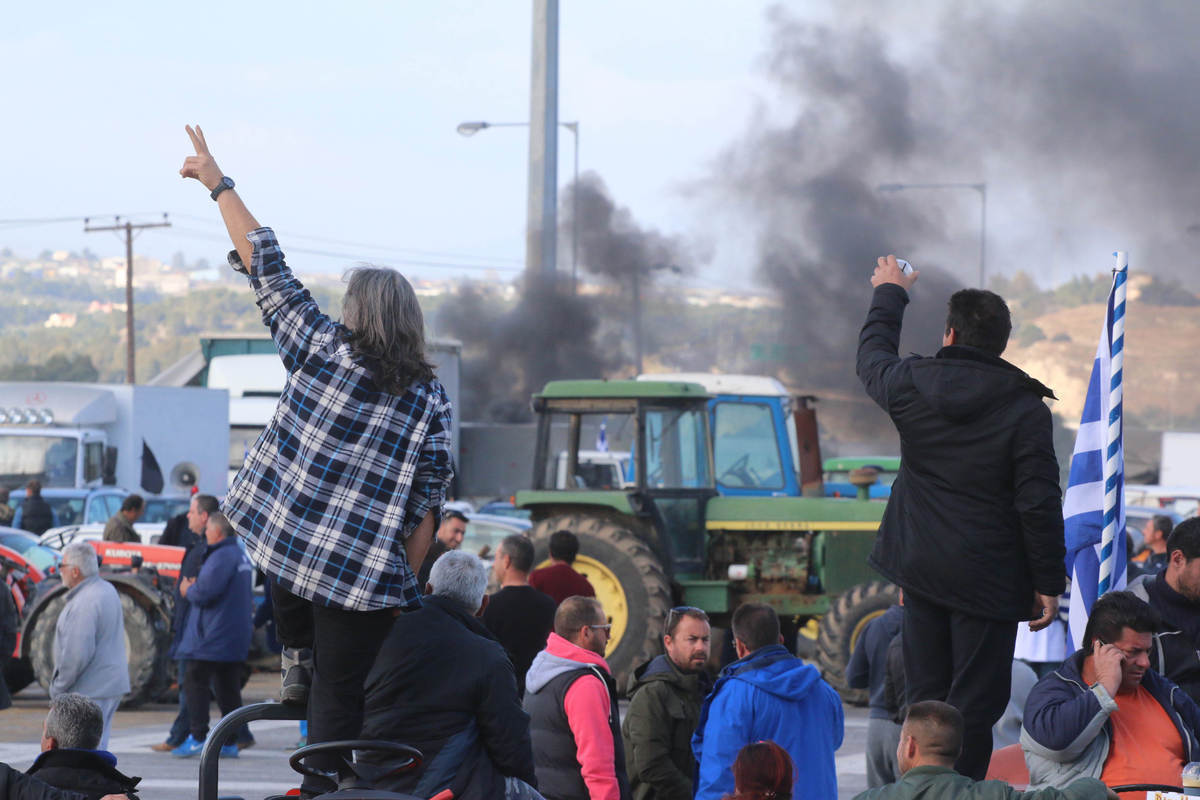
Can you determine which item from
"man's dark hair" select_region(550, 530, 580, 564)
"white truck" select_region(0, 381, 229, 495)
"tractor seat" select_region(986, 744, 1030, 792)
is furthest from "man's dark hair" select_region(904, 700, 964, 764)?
"white truck" select_region(0, 381, 229, 495)

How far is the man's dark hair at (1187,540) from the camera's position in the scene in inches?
201

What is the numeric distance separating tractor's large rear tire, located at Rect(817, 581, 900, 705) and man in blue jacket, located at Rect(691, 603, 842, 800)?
24.2ft

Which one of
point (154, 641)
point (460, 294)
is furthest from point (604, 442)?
point (460, 294)

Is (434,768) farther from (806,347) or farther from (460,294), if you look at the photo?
(460,294)

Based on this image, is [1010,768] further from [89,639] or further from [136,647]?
[136,647]

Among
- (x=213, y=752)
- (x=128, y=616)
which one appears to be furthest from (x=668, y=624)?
(x=128, y=616)

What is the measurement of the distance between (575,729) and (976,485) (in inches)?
80.5

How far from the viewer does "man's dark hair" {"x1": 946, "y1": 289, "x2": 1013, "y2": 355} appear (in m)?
4.53

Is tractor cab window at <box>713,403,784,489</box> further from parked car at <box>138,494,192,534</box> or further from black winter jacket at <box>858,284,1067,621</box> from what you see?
black winter jacket at <box>858,284,1067,621</box>

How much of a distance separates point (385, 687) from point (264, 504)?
0.49 m

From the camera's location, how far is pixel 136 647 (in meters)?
13.6

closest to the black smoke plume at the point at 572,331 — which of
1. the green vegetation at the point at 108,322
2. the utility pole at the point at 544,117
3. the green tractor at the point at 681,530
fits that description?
the utility pole at the point at 544,117

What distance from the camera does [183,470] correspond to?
2248cm

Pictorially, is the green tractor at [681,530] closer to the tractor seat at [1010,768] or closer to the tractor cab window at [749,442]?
the tractor cab window at [749,442]
